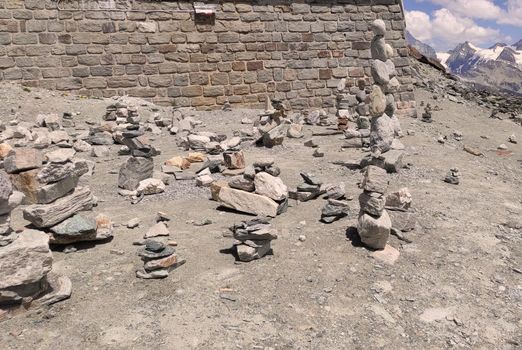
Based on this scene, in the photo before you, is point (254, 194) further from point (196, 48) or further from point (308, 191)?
point (196, 48)

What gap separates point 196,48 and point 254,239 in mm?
8692

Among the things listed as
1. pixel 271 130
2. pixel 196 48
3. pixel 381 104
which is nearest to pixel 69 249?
pixel 381 104

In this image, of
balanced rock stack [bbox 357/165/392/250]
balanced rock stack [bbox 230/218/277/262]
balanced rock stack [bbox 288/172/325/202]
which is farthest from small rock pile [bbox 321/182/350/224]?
balanced rock stack [bbox 230/218/277/262]

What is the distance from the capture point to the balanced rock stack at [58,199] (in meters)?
4.15

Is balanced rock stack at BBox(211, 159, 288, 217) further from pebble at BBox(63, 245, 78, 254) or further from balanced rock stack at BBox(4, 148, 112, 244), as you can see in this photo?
pebble at BBox(63, 245, 78, 254)

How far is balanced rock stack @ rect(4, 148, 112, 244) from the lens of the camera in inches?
163

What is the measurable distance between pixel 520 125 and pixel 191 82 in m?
10.8

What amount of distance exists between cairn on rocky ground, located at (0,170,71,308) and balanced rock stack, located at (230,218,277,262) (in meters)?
1.63

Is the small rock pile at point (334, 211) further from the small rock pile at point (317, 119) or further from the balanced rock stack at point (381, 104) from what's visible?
the small rock pile at point (317, 119)

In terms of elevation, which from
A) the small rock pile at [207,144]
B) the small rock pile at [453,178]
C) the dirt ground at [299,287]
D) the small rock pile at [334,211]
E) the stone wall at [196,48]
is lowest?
the dirt ground at [299,287]

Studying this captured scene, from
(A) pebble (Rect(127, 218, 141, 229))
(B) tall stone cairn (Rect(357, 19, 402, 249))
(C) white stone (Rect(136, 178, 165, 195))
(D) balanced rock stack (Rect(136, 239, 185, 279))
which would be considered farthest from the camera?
(C) white stone (Rect(136, 178, 165, 195))

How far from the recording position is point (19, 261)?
3139 millimetres

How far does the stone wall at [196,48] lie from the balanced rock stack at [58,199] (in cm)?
749

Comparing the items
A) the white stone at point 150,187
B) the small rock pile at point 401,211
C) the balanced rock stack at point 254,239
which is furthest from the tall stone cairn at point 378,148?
the white stone at point 150,187
